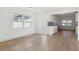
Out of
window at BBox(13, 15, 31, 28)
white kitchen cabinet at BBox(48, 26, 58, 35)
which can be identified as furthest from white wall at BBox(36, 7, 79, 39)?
window at BBox(13, 15, 31, 28)

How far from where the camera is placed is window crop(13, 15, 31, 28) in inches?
117

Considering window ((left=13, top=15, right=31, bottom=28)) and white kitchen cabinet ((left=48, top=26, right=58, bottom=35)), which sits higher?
window ((left=13, top=15, right=31, bottom=28))

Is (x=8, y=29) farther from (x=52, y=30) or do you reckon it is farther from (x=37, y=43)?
(x=52, y=30)

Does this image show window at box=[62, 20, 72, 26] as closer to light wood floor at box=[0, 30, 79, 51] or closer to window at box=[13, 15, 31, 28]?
light wood floor at box=[0, 30, 79, 51]

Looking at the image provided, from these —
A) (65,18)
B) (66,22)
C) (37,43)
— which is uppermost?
(65,18)

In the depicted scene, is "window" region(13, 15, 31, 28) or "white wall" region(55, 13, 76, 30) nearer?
"white wall" region(55, 13, 76, 30)

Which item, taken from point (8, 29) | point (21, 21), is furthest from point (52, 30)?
point (8, 29)

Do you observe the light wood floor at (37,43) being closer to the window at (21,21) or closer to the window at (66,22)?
the window at (66,22)

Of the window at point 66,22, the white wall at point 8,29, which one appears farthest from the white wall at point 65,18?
the white wall at point 8,29

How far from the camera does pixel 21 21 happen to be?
2959mm

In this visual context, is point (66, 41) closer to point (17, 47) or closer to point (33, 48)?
point (33, 48)

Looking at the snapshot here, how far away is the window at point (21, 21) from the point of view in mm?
2971
